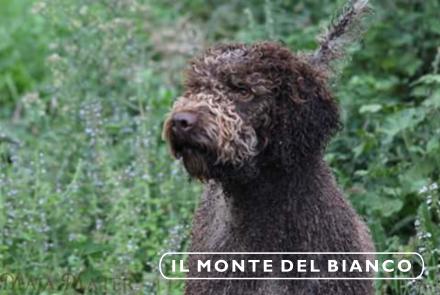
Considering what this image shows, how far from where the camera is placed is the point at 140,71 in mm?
8266

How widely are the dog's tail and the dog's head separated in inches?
20.3

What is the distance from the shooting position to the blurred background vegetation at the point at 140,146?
6320mm

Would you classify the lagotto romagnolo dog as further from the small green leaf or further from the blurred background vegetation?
the small green leaf

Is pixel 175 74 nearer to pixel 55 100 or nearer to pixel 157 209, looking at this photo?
pixel 55 100

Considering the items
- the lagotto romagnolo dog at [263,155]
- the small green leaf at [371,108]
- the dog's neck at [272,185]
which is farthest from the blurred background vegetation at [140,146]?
the dog's neck at [272,185]

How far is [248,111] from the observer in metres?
4.47

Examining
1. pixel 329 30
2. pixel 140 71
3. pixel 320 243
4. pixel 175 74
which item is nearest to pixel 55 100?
pixel 140 71

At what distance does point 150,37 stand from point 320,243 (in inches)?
199

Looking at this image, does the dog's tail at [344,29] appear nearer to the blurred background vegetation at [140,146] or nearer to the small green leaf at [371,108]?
the blurred background vegetation at [140,146]

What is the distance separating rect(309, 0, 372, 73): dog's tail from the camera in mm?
5219

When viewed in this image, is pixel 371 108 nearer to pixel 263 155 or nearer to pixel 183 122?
pixel 263 155

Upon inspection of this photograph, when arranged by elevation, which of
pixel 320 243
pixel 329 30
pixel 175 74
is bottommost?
pixel 320 243

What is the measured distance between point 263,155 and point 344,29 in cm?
93

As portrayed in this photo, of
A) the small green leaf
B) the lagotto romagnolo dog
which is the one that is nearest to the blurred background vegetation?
the small green leaf
